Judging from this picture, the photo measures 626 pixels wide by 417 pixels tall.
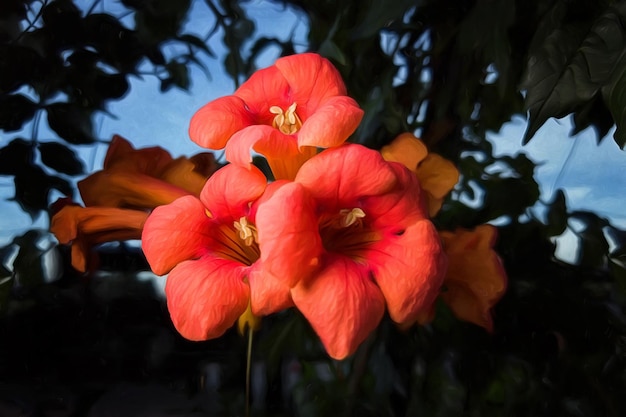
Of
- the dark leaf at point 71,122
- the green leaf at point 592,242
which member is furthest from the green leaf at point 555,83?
the dark leaf at point 71,122

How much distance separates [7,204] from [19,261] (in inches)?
2.0

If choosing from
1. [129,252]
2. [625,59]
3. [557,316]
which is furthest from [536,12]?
[129,252]

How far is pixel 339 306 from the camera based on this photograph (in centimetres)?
29

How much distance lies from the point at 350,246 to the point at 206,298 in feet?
0.29

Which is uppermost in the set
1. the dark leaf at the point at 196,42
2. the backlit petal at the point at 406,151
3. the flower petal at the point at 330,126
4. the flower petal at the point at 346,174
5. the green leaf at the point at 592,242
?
the flower petal at the point at 330,126

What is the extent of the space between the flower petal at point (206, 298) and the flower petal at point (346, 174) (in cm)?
6

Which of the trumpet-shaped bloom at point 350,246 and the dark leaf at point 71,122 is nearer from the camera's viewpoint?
the trumpet-shaped bloom at point 350,246

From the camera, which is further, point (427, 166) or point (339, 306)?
point (427, 166)

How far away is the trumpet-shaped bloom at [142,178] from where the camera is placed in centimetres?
40

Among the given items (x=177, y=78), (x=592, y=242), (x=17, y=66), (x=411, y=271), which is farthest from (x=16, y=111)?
(x=592, y=242)

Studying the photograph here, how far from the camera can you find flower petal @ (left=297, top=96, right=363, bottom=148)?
0.31 meters

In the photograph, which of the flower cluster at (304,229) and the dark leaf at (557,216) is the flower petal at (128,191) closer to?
the flower cluster at (304,229)

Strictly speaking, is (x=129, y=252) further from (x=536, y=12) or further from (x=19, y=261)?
(x=536, y=12)

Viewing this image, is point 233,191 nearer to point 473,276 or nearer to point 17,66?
point 473,276
